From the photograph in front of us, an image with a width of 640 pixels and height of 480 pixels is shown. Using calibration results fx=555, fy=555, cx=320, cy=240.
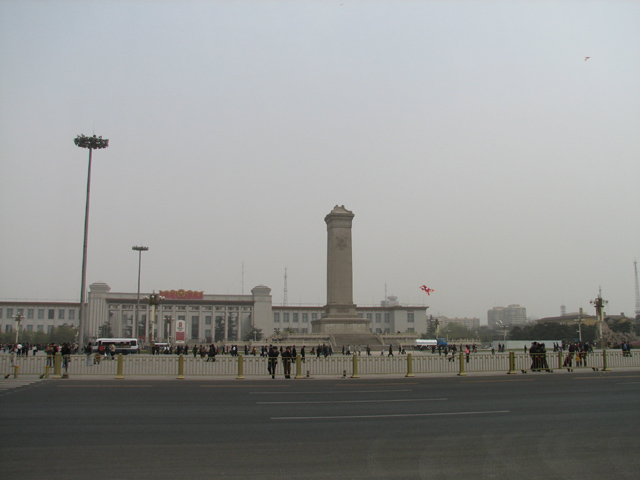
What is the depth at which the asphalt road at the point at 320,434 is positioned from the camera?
7855 mm

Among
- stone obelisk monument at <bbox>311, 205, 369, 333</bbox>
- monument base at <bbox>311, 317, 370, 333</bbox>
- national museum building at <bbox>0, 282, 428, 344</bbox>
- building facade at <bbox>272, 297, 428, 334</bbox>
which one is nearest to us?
monument base at <bbox>311, 317, 370, 333</bbox>

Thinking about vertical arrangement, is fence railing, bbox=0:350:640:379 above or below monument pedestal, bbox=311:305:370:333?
below

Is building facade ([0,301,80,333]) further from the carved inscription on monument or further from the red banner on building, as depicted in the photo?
the carved inscription on monument

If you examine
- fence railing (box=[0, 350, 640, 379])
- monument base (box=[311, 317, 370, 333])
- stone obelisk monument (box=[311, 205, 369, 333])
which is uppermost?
stone obelisk monument (box=[311, 205, 369, 333])

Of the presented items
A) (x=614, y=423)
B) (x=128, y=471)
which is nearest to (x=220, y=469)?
(x=128, y=471)

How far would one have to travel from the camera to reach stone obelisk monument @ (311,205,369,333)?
6994 cm

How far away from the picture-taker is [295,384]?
69.7 feet

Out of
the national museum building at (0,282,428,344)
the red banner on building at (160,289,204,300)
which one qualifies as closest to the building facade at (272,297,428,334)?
the national museum building at (0,282,428,344)

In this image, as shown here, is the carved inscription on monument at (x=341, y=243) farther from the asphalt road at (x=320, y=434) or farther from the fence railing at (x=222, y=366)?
the asphalt road at (x=320, y=434)

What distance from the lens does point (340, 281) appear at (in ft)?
233

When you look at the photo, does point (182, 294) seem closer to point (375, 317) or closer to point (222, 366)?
point (375, 317)

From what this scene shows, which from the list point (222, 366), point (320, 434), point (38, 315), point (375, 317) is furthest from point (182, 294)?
point (320, 434)

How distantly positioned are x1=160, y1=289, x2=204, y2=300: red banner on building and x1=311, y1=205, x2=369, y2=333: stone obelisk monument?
54477 mm

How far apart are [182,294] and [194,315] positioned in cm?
570
